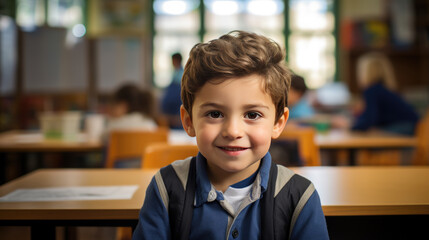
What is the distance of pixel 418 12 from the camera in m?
7.18

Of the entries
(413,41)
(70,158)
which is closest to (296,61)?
(413,41)

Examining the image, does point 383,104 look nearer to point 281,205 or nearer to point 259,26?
point 281,205

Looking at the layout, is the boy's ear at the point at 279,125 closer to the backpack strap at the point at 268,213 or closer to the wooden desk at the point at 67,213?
the backpack strap at the point at 268,213

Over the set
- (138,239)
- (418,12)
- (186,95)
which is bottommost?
(138,239)

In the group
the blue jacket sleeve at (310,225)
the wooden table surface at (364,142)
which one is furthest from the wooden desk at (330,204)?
the wooden table surface at (364,142)

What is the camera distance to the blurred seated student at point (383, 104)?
3436 mm

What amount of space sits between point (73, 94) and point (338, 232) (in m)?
5.39

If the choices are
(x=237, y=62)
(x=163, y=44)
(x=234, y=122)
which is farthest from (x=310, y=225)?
(x=163, y=44)

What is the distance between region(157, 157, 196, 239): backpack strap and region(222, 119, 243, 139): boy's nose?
6.0 inches

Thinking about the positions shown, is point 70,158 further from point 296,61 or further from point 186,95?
point 296,61

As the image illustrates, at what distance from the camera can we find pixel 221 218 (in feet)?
3.06

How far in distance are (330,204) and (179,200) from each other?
373 mm

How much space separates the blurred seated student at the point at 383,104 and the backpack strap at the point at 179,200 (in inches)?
105

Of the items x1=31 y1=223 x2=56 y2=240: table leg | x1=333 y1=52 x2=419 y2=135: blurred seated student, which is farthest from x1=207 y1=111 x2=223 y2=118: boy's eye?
x1=333 y1=52 x2=419 y2=135: blurred seated student
